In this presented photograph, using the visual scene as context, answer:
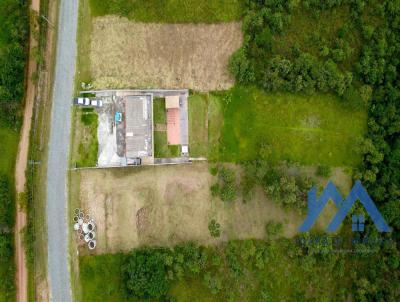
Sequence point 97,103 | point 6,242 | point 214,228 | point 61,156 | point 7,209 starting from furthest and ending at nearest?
point 97,103
point 61,156
point 214,228
point 7,209
point 6,242

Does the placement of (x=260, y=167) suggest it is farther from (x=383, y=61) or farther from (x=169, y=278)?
(x=383, y=61)

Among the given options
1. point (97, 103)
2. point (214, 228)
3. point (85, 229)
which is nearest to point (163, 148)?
point (97, 103)

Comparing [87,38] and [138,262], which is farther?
[87,38]

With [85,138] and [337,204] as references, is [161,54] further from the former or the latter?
[337,204]

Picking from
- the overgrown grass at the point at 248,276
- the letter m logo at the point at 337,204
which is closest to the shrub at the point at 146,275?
the overgrown grass at the point at 248,276

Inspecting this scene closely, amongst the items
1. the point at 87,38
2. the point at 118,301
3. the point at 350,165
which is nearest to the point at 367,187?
the point at 350,165
